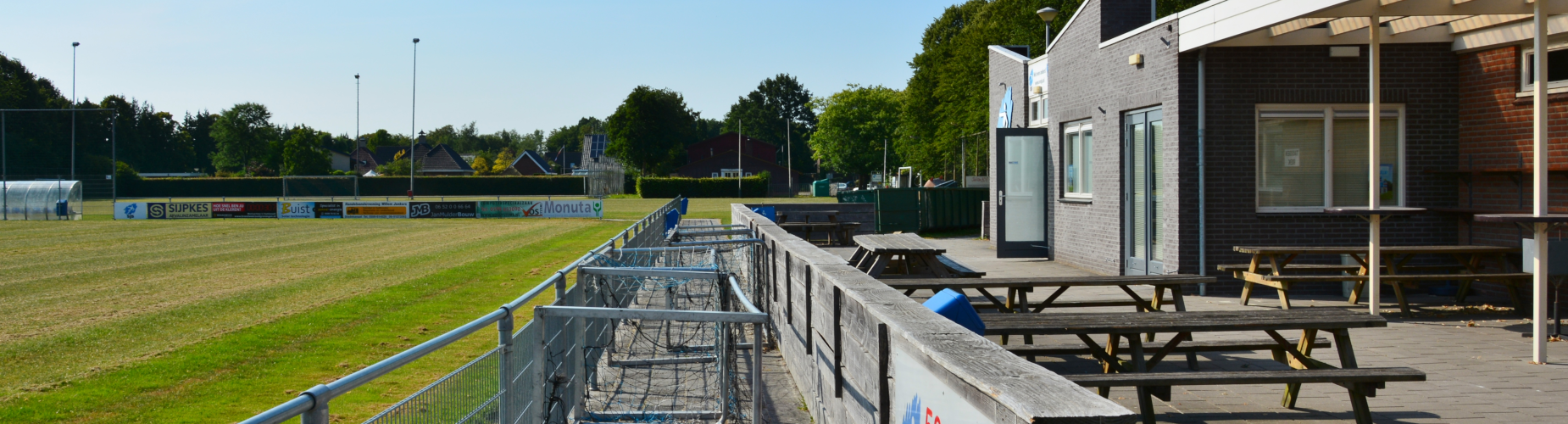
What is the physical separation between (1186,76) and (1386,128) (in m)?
2.23

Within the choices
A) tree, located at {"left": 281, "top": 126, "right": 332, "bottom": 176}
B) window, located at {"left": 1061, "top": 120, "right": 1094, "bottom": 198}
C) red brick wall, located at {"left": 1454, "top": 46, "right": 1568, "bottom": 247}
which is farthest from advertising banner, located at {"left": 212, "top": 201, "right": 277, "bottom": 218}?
tree, located at {"left": 281, "top": 126, "right": 332, "bottom": 176}

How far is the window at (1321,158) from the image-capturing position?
36.9 feet

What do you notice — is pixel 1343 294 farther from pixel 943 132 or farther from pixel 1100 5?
pixel 943 132

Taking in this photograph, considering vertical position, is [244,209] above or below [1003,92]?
below

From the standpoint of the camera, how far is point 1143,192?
12633 millimetres

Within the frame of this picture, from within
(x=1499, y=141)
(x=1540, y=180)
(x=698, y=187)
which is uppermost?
(x=698, y=187)

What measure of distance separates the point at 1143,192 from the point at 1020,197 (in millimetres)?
4348

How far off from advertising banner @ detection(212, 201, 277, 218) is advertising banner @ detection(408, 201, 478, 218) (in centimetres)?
588

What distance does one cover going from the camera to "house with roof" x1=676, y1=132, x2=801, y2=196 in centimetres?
10025

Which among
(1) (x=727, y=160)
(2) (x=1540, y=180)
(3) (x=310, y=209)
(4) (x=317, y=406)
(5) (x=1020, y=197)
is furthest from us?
(1) (x=727, y=160)

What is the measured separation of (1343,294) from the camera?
1098 cm

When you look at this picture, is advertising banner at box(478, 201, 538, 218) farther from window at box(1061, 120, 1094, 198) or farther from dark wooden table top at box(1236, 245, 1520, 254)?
dark wooden table top at box(1236, 245, 1520, 254)

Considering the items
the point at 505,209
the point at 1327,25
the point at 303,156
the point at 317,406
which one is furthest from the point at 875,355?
the point at 303,156

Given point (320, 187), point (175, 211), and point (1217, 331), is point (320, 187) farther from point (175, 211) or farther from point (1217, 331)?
point (1217, 331)
